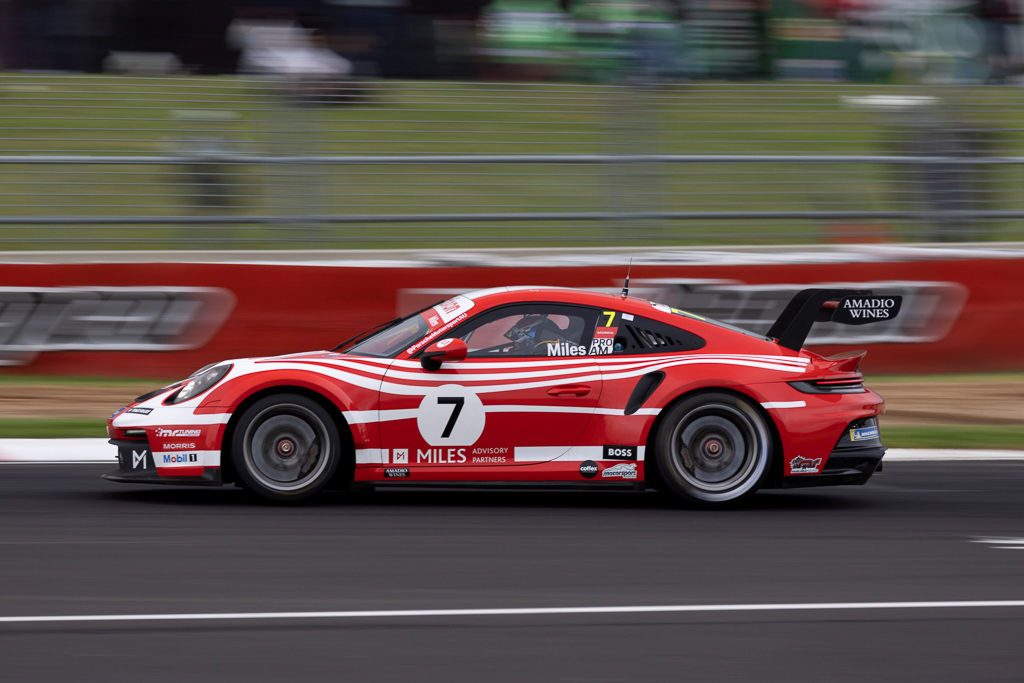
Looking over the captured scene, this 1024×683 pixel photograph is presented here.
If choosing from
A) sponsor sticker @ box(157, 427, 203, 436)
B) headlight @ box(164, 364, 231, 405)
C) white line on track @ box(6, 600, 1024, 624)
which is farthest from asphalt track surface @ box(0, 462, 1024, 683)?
headlight @ box(164, 364, 231, 405)

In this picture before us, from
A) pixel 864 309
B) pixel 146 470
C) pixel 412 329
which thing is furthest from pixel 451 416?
pixel 864 309

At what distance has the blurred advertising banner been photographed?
11227 mm

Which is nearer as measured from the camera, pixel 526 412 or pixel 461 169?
pixel 526 412

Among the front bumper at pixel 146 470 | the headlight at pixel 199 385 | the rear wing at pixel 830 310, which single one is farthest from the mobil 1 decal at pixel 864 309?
the front bumper at pixel 146 470

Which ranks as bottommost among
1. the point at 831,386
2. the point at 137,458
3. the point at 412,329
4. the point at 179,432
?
the point at 137,458

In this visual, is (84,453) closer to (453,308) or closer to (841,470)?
(453,308)

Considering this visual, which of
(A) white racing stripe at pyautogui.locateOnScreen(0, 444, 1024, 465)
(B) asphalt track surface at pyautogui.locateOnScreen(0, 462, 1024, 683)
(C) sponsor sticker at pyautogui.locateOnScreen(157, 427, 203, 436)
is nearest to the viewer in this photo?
(B) asphalt track surface at pyautogui.locateOnScreen(0, 462, 1024, 683)

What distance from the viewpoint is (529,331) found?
Answer: 6.90 metres

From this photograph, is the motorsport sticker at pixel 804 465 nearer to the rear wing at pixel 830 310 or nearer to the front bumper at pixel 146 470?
the rear wing at pixel 830 310

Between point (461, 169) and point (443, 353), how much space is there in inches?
232

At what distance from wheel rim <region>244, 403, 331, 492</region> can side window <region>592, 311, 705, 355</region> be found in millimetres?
1590

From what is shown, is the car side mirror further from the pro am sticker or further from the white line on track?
the white line on track

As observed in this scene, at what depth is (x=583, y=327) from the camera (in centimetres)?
692

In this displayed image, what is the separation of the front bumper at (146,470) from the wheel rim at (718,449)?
2485 millimetres
